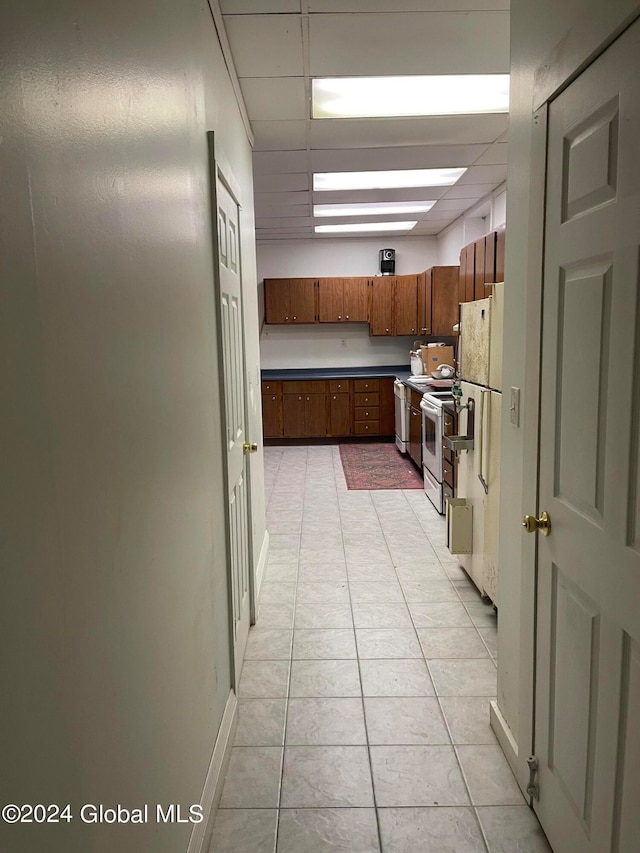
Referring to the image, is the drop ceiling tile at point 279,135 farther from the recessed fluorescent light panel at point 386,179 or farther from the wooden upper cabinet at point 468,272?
the wooden upper cabinet at point 468,272

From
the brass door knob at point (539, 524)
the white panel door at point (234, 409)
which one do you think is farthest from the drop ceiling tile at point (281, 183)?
the brass door knob at point (539, 524)

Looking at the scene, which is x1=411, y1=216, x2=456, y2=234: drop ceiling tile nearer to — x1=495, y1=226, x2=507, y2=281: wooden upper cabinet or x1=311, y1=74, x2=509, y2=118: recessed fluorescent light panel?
x1=311, y1=74, x2=509, y2=118: recessed fluorescent light panel

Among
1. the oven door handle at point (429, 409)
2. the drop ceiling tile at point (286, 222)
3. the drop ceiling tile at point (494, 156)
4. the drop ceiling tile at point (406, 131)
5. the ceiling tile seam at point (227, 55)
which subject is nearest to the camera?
the ceiling tile seam at point (227, 55)

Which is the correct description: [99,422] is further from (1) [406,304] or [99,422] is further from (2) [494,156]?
(1) [406,304]

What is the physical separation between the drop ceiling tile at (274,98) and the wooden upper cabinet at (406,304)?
4.40 meters

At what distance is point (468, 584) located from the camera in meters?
3.53

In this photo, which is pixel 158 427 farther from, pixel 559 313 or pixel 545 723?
pixel 545 723

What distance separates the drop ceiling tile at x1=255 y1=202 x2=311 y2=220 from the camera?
19.4 feet

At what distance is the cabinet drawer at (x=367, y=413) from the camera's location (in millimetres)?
7750

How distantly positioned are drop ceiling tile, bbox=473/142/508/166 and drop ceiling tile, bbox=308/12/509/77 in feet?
4.05

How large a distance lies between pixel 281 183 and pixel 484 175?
1.69m

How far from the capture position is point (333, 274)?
8.19m

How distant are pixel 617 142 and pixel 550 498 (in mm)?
882

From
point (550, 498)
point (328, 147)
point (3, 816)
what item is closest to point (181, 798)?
point (3, 816)
